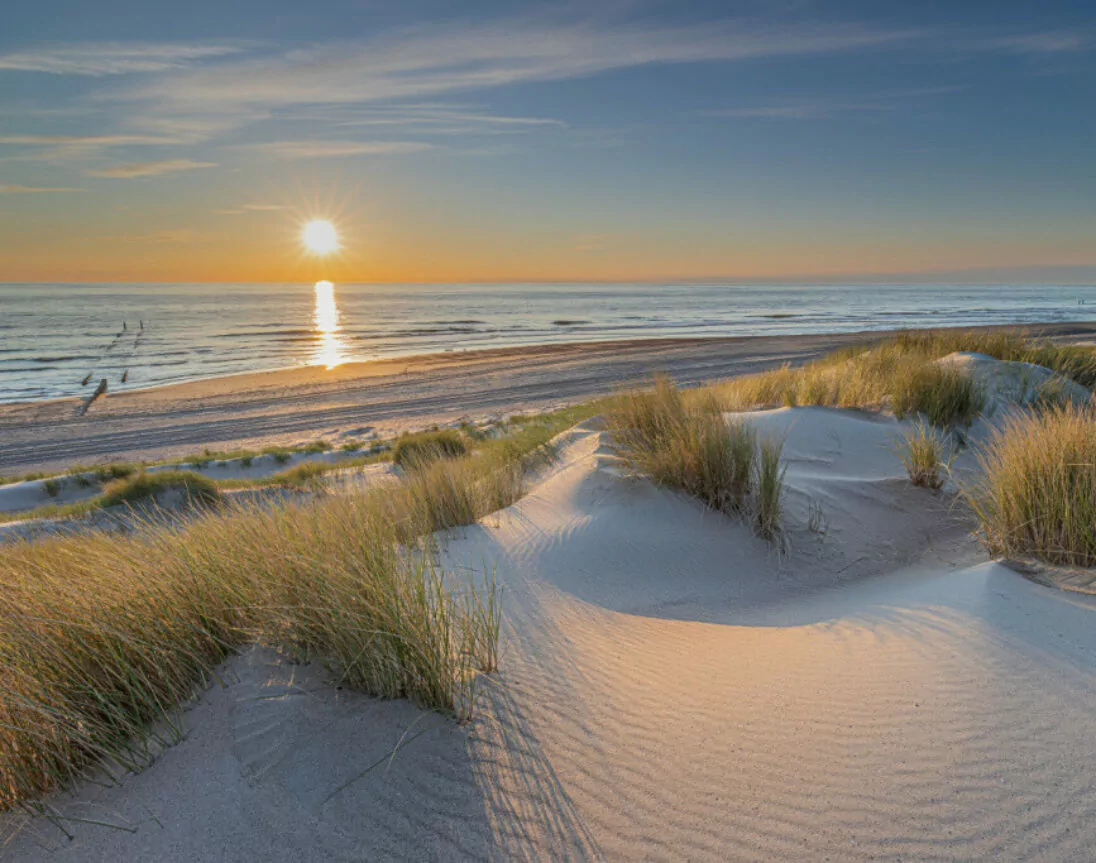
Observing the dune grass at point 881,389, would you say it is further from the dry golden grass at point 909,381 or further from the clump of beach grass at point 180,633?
the clump of beach grass at point 180,633

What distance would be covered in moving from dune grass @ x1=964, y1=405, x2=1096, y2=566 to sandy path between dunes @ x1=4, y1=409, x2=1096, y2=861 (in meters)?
0.51

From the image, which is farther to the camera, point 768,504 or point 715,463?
point 715,463

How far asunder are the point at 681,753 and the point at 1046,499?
10.7 ft

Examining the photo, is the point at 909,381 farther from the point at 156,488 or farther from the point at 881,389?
the point at 156,488

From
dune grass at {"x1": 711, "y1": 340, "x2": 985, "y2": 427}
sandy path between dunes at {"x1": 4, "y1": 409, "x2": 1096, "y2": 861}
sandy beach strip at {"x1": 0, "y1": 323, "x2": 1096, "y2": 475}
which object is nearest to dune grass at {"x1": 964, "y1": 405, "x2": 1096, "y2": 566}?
sandy path between dunes at {"x1": 4, "y1": 409, "x2": 1096, "y2": 861}

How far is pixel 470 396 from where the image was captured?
68.2 feet

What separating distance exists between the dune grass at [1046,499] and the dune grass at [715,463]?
1.48 m

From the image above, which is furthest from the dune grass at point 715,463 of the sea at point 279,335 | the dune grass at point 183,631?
the sea at point 279,335

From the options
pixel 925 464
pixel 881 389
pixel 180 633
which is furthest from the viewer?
pixel 881 389

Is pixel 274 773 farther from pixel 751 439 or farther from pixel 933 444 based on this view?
pixel 933 444

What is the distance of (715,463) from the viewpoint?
5598mm

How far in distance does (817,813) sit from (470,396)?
755 inches

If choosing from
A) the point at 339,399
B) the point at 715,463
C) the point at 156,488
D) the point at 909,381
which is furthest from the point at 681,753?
the point at 339,399

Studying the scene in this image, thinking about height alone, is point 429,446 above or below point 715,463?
below
